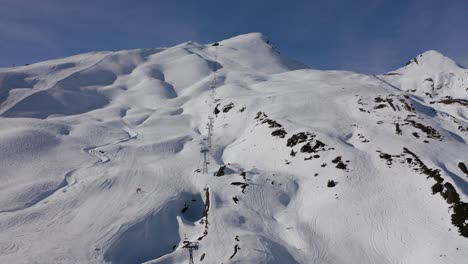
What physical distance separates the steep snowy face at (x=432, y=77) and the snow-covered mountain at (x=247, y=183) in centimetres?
8079

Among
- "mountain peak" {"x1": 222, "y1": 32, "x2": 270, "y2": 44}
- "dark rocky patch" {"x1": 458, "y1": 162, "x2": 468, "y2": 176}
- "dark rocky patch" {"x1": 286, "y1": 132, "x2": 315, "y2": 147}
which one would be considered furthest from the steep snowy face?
"dark rocky patch" {"x1": 458, "y1": 162, "x2": 468, "y2": 176}

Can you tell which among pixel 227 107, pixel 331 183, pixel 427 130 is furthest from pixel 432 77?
pixel 331 183

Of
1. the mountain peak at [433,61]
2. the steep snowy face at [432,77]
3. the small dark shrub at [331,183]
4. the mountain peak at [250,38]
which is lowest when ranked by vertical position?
the small dark shrub at [331,183]

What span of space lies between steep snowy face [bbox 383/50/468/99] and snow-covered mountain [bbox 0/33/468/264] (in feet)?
265

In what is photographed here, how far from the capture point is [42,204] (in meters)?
34.7

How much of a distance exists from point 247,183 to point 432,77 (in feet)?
507

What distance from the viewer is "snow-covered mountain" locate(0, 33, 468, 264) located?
29.2m

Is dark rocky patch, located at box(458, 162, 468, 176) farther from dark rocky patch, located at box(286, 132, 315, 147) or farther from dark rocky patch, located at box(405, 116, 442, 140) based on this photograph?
dark rocky patch, located at box(286, 132, 315, 147)

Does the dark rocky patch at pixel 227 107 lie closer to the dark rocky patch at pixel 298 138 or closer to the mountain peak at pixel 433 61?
the dark rocky patch at pixel 298 138

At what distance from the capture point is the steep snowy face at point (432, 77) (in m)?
144

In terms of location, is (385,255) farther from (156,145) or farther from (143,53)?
(143,53)

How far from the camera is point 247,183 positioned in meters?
38.4

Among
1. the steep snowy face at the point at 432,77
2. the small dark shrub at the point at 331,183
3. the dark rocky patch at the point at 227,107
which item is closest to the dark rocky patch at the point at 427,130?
the small dark shrub at the point at 331,183

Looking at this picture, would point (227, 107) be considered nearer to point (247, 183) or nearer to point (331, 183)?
point (247, 183)
